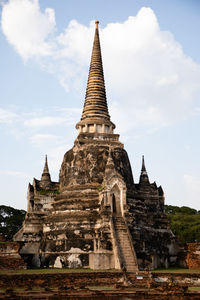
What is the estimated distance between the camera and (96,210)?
26641 mm

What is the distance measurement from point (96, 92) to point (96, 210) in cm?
1161

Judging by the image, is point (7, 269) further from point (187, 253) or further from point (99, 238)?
point (187, 253)

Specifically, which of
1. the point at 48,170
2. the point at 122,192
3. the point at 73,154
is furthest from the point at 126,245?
the point at 48,170

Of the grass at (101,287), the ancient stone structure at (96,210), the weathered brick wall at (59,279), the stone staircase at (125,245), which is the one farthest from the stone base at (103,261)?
the grass at (101,287)

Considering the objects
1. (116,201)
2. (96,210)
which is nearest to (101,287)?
(96,210)

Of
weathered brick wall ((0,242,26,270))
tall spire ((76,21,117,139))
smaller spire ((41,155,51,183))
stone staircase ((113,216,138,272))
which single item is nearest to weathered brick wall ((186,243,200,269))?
stone staircase ((113,216,138,272))

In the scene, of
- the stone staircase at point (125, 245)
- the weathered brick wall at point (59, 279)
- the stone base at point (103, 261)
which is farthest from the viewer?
the stone base at point (103, 261)

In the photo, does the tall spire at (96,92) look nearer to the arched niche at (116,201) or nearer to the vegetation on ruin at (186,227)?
the arched niche at (116,201)

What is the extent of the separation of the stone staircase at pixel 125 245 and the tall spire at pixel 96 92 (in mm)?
10578

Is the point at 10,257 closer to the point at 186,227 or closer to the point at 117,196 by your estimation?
the point at 117,196

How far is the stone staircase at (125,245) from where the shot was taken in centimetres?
2225

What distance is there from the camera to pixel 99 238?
24.4 meters

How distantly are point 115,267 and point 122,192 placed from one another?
5732 millimetres

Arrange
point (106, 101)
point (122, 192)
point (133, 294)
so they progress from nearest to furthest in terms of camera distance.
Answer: point (133, 294) → point (122, 192) → point (106, 101)
